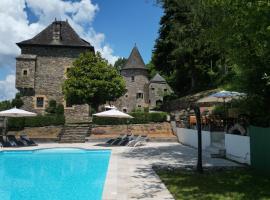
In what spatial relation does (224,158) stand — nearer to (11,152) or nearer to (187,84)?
(11,152)

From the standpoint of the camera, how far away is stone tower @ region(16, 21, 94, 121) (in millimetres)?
37062

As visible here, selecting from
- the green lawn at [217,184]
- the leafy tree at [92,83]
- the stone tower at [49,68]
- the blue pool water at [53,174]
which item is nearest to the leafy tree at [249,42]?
the green lawn at [217,184]

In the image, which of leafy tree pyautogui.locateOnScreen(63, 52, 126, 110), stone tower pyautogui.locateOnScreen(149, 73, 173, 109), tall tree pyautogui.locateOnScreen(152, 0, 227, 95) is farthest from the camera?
stone tower pyautogui.locateOnScreen(149, 73, 173, 109)

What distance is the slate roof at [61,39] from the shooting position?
37.6 metres

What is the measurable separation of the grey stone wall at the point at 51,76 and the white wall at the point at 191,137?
16820mm

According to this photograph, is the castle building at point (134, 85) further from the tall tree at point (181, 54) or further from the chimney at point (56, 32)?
the chimney at point (56, 32)

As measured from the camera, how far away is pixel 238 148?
13102mm

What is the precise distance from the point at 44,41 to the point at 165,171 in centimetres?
3112

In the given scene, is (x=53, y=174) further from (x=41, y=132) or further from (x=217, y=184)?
(x=41, y=132)

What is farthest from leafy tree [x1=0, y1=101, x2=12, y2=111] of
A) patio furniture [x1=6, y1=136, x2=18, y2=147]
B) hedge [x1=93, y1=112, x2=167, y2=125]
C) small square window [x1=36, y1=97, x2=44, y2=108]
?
patio furniture [x1=6, y1=136, x2=18, y2=147]

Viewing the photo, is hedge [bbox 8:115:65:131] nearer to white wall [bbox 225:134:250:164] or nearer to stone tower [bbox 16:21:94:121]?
stone tower [bbox 16:21:94:121]

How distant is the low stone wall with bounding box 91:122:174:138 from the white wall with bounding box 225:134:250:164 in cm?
1392

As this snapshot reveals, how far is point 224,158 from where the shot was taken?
1444 centimetres

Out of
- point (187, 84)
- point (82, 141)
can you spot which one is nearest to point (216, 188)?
Answer: point (82, 141)
